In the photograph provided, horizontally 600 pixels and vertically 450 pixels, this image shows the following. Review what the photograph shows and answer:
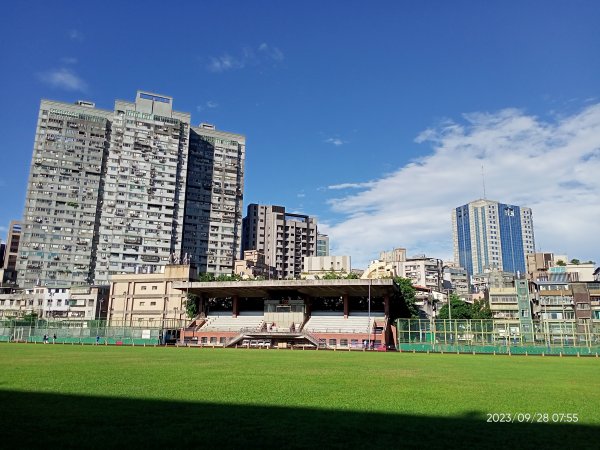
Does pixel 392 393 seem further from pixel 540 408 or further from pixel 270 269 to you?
pixel 270 269

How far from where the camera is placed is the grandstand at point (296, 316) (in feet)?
215

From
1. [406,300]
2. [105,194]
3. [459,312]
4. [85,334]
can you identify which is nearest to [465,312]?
[459,312]

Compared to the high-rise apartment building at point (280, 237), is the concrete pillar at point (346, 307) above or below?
below

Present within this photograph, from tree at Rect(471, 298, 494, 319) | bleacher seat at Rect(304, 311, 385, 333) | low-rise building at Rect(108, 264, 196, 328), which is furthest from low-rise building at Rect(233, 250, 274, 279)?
tree at Rect(471, 298, 494, 319)

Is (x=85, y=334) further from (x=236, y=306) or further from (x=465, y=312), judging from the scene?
(x=465, y=312)

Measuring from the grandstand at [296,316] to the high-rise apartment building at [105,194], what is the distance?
49.4 m

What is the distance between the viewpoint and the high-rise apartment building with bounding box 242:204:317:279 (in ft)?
531

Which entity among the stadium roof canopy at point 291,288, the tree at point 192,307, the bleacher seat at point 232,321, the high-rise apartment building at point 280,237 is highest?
the high-rise apartment building at point 280,237

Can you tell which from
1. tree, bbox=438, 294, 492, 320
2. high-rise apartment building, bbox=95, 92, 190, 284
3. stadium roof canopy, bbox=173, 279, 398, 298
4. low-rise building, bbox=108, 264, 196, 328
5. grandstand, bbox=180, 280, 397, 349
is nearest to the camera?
grandstand, bbox=180, 280, 397, 349

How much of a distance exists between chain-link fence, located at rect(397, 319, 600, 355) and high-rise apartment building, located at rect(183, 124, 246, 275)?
3457 inches

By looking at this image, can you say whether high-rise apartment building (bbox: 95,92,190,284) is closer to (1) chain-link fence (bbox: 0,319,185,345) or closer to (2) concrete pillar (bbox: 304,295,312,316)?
(1) chain-link fence (bbox: 0,319,185,345)

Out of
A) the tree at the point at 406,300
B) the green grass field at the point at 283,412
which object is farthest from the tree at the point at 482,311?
the green grass field at the point at 283,412

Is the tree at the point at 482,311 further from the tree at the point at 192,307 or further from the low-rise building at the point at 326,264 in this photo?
the tree at the point at 192,307

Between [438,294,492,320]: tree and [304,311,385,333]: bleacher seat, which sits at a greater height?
[438,294,492,320]: tree
